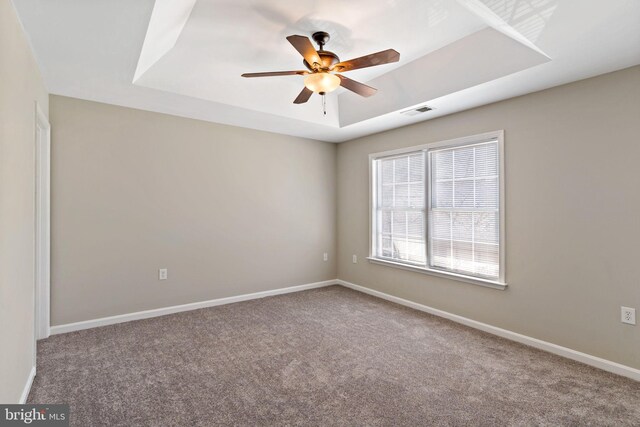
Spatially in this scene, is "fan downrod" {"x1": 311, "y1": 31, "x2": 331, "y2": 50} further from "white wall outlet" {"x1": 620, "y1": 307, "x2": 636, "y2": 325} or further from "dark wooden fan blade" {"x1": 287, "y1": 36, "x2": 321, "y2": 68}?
"white wall outlet" {"x1": 620, "y1": 307, "x2": 636, "y2": 325}

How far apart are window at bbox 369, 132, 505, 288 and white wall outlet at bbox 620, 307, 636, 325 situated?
2.97 feet

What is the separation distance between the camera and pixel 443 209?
3832 mm

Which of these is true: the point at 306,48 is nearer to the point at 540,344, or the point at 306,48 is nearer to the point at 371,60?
the point at 371,60

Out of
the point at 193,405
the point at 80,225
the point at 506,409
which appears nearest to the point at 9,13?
the point at 80,225

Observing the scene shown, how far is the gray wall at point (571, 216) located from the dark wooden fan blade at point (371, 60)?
5.41ft

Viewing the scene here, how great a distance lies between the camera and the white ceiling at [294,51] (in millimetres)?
2006

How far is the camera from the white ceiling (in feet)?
6.58

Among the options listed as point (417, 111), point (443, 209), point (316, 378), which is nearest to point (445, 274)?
point (443, 209)

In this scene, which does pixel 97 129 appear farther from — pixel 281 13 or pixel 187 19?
pixel 281 13

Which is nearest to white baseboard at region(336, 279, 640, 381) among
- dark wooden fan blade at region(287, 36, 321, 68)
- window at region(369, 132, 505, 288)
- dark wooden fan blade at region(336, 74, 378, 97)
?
window at region(369, 132, 505, 288)

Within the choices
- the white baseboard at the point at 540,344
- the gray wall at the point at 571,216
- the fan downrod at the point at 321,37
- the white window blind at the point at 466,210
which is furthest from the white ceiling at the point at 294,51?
the white baseboard at the point at 540,344

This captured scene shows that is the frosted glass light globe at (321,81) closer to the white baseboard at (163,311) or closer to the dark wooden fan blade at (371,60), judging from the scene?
the dark wooden fan blade at (371,60)

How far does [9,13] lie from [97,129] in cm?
177

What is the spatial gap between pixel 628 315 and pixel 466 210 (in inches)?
61.3
